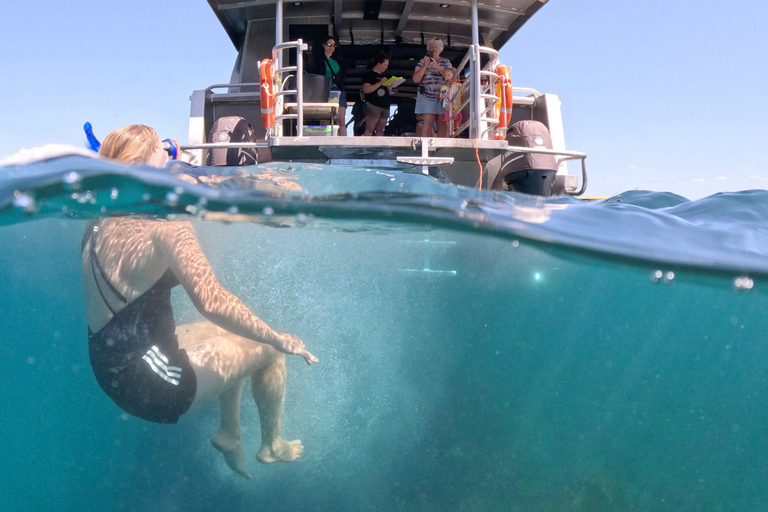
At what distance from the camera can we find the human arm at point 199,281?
11.1 ft

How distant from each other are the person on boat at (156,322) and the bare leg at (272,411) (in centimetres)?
15

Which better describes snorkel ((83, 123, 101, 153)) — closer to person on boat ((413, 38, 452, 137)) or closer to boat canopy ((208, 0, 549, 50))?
boat canopy ((208, 0, 549, 50))

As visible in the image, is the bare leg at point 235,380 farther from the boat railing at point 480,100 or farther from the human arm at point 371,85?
the human arm at point 371,85

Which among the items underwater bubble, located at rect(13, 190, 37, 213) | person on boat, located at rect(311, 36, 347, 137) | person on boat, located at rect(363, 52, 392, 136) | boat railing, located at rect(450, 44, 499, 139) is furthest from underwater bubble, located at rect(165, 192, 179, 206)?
person on boat, located at rect(363, 52, 392, 136)

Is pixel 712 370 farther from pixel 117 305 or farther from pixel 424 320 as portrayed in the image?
pixel 117 305

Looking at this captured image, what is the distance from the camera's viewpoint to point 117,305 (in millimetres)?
3361

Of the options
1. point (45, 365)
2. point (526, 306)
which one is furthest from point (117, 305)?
point (526, 306)

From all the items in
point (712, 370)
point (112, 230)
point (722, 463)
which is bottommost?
point (722, 463)

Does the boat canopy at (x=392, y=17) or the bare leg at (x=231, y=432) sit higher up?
the boat canopy at (x=392, y=17)

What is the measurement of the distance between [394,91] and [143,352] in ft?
37.1

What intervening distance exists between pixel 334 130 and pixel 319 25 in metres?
3.53

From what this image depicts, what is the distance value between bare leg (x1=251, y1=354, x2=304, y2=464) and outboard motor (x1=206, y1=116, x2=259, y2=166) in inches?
183

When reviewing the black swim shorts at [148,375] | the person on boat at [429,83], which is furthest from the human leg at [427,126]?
the black swim shorts at [148,375]

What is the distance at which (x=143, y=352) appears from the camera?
11.5ft
